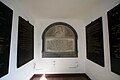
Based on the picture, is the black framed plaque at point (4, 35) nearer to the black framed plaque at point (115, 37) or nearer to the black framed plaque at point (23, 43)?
the black framed plaque at point (23, 43)

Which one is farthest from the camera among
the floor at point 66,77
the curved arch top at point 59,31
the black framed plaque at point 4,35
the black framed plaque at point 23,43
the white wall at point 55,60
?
the curved arch top at point 59,31

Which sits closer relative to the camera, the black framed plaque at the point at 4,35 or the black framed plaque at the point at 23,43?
the black framed plaque at the point at 4,35

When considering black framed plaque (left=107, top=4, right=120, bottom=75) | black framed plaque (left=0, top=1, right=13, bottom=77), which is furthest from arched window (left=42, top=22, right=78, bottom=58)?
black framed plaque (left=0, top=1, right=13, bottom=77)

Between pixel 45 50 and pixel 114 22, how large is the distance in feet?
9.01

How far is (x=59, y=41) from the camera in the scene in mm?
4004

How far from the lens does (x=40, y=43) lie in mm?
3988

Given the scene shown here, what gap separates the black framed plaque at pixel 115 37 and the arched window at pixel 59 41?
2.15 metres

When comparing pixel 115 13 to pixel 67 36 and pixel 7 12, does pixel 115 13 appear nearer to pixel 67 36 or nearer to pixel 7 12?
pixel 7 12

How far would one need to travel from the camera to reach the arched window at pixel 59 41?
13.0 ft

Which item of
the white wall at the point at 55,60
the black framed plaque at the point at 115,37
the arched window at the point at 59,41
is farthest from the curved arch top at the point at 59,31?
the black framed plaque at the point at 115,37

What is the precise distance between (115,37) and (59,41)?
2448 millimetres

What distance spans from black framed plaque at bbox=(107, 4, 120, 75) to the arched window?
7.06 feet

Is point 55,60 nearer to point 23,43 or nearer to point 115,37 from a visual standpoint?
point 23,43

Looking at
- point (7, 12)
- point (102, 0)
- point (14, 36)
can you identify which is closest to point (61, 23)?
point (102, 0)
